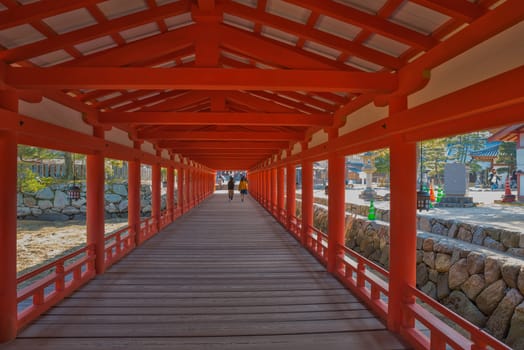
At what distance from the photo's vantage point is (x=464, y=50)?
2.94m

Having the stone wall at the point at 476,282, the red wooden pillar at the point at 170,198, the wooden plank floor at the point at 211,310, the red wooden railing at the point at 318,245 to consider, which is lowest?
the stone wall at the point at 476,282

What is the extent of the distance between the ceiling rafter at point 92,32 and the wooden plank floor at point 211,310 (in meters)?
3.15

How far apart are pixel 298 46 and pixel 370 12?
47.3 inches

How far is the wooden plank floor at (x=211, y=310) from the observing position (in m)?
3.81

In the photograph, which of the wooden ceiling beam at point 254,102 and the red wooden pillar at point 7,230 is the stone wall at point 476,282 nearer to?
the wooden ceiling beam at point 254,102

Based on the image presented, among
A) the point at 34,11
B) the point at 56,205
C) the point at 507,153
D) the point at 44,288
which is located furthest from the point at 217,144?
the point at 507,153

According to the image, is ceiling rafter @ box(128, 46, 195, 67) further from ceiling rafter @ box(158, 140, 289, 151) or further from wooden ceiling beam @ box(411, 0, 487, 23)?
ceiling rafter @ box(158, 140, 289, 151)

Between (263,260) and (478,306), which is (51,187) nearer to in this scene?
(263,260)

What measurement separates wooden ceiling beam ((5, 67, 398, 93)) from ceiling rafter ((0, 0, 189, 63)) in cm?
16

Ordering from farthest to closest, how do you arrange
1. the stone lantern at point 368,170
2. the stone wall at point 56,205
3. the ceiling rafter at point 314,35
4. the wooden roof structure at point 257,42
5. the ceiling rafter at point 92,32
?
the stone wall at point 56,205, the stone lantern at point 368,170, the ceiling rafter at point 314,35, the ceiling rafter at point 92,32, the wooden roof structure at point 257,42

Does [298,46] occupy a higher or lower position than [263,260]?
higher

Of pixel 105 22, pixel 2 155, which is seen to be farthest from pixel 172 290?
pixel 105 22

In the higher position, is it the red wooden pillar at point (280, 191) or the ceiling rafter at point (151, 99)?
the ceiling rafter at point (151, 99)

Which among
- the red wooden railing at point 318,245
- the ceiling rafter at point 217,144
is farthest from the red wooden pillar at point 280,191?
the red wooden railing at point 318,245
